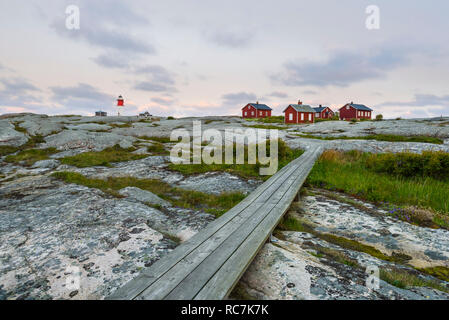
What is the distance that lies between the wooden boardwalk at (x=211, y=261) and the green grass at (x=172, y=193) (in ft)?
5.95

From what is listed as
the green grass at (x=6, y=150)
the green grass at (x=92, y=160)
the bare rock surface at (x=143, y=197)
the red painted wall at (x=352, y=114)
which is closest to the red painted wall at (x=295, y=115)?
the red painted wall at (x=352, y=114)

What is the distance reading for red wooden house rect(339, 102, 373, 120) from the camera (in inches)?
3063

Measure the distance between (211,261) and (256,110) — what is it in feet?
271

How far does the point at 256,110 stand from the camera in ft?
273

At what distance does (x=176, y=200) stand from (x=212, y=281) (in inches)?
229

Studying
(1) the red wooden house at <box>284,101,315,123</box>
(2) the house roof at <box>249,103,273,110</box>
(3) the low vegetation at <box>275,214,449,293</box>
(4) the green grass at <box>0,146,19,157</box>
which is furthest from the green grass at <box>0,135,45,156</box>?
(2) the house roof at <box>249,103,273,110</box>

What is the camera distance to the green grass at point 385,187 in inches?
338

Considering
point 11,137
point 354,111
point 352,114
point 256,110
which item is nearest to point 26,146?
point 11,137

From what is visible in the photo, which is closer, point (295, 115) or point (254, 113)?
point (295, 115)

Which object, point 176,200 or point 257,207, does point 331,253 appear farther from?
point 176,200

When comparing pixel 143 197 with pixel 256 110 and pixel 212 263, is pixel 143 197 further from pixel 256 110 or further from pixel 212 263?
pixel 256 110

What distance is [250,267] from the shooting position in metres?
4.11

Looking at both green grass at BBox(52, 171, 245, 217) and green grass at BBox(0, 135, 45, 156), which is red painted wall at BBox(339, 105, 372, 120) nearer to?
green grass at BBox(52, 171, 245, 217)
